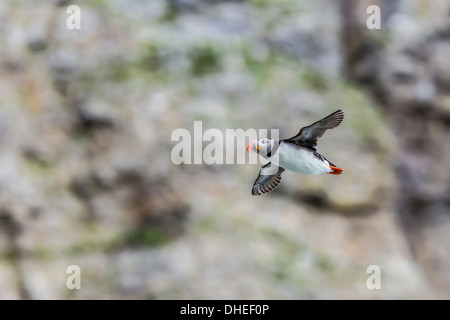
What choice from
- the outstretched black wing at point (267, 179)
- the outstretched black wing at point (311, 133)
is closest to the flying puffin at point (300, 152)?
the outstretched black wing at point (311, 133)

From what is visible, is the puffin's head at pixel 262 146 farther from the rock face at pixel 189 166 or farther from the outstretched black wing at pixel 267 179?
the rock face at pixel 189 166

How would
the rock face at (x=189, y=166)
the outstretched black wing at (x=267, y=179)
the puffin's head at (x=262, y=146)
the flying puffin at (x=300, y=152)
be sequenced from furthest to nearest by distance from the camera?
the rock face at (x=189, y=166) < the outstretched black wing at (x=267, y=179) < the flying puffin at (x=300, y=152) < the puffin's head at (x=262, y=146)

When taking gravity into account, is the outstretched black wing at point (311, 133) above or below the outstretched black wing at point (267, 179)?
above

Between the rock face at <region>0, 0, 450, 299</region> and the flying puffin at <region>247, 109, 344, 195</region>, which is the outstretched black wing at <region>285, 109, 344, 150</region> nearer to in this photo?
the flying puffin at <region>247, 109, 344, 195</region>

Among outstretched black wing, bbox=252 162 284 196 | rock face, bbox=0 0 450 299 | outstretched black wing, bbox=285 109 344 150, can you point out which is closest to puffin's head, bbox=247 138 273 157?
outstretched black wing, bbox=285 109 344 150

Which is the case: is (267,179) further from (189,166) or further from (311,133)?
(189,166)

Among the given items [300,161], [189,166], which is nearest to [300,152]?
[300,161]
